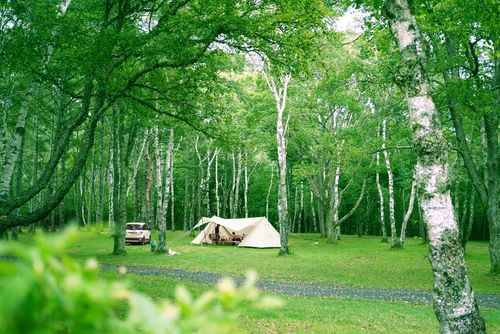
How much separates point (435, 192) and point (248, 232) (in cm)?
2628

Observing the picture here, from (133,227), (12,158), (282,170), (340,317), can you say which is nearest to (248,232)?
(282,170)

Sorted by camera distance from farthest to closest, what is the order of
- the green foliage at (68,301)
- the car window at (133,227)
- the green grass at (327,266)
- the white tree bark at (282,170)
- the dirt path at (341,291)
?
the car window at (133,227), the white tree bark at (282,170), the green grass at (327,266), the dirt path at (341,291), the green foliage at (68,301)

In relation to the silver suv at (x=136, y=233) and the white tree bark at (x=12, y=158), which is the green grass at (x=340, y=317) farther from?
the silver suv at (x=136, y=233)

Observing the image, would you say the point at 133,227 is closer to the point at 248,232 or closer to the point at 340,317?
the point at 248,232

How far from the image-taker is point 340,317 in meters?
8.96

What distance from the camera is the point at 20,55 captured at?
9.39 meters

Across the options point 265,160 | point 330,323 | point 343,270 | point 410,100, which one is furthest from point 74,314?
point 265,160

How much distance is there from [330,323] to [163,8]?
30.5ft

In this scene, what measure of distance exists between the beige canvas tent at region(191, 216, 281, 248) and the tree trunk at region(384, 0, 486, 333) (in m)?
24.5

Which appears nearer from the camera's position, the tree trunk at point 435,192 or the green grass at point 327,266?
→ the tree trunk at point 435,192

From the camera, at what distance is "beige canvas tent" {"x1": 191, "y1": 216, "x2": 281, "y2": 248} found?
29.4 m

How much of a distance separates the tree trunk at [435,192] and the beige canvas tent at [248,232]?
2449 cm

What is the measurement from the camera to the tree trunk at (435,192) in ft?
15.6

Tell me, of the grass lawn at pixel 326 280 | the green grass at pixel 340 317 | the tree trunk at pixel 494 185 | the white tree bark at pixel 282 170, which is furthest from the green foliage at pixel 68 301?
the white tree bark at pixel 282 170
